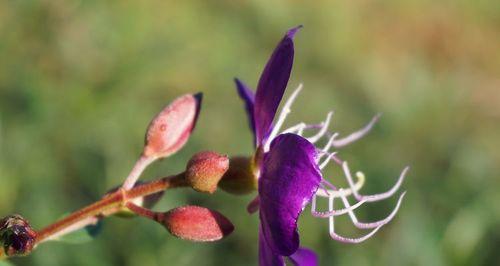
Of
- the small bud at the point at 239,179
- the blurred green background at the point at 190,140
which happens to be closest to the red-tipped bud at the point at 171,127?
the small bud at the point at 239,179

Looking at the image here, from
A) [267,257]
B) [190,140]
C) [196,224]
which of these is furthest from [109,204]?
[190,140]

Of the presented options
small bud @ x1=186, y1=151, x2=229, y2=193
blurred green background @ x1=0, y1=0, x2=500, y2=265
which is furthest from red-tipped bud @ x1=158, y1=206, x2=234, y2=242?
blurred green background @ x1=0, y1=0, x2=500, y2=265

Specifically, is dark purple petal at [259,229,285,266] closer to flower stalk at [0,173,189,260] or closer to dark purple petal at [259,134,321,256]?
dark purple petal at [259,134,321,256]

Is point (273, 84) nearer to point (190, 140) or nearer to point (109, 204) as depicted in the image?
point (109, 204)

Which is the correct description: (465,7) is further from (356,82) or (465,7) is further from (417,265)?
(417,265)

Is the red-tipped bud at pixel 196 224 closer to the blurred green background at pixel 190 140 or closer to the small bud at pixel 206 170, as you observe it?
the small bud at pixel 206 170
